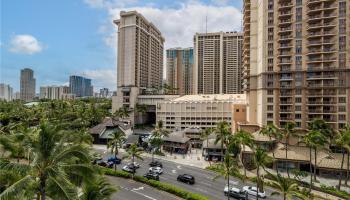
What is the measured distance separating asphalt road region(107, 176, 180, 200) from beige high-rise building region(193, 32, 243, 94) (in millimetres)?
144423

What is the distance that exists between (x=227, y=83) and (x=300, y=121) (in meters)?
115

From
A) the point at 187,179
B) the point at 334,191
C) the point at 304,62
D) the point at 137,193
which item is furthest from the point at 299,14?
the point at 137,193

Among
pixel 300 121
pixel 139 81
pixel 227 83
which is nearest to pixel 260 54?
pixel 300 121

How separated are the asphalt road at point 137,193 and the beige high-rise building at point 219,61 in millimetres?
144423

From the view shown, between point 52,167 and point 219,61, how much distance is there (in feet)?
596

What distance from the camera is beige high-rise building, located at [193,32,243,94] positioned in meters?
→ 190

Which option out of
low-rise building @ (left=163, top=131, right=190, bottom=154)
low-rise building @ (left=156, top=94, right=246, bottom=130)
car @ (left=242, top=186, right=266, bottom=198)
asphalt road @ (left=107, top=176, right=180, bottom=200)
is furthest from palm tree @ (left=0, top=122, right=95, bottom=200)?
low-rise building @ (left=156, top=94, right=246, bottom=130)

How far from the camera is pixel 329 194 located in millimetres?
53344

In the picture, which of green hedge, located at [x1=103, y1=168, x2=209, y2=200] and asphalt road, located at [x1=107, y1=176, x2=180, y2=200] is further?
asphalt road, located at [x1=107, y1=176, x2=180, y2=200]

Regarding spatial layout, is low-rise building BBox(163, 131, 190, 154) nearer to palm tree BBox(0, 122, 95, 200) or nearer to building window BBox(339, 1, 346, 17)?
building window BBox(339, 1, 346, 17)

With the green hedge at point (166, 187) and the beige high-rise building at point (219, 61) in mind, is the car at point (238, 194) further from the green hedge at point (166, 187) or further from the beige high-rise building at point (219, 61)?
the beige high-rise building at point (219, 61)

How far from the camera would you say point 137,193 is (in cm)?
5109

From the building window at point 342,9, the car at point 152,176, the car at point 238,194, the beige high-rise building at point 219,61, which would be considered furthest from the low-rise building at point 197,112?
the beige high-rise building at point 219,61

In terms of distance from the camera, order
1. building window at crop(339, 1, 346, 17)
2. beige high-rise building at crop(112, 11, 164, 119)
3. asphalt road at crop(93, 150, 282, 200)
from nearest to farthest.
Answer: asphalt road at crop(93, 150, 282, 200) < building window at crop(339, 1, 346, 17) < beige high-rise building at crop(112, 11, 164, 119)
